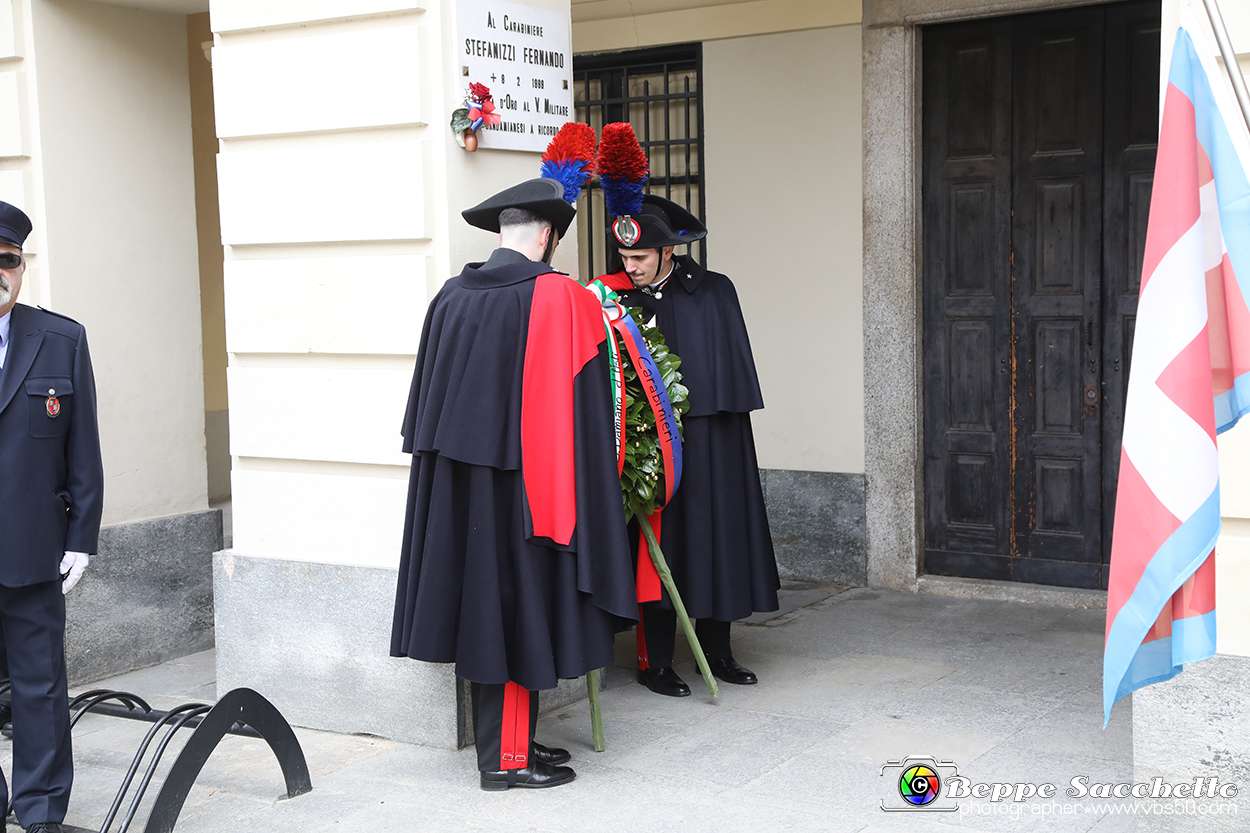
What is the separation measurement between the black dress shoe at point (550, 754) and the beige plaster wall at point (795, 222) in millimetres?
3184

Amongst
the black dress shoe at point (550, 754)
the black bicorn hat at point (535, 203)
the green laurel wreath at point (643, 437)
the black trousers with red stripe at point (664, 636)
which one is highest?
the black bicorn hat at point (535, 203)

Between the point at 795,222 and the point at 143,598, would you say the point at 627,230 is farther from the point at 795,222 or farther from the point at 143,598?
the point at 143,598

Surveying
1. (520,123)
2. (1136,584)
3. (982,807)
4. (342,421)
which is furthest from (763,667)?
(1136,584)

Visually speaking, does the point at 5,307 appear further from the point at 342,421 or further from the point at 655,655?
the point at 655,655

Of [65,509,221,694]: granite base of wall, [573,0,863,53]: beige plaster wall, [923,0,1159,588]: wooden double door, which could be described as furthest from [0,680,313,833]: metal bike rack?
[573,0,863,53]: beige plaster wall

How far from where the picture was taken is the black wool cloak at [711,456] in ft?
17.3

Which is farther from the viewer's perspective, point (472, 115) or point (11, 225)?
point (472, 115)

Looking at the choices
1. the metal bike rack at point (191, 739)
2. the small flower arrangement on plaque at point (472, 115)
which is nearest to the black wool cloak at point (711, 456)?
the small flower arrangement on plaque at point (472, 115)

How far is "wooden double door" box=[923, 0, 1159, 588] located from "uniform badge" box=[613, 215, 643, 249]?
2.43m

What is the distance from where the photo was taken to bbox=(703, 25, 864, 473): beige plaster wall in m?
6.92

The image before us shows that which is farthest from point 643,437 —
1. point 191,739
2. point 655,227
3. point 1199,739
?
point 1199,739

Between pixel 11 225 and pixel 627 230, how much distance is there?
221 cm

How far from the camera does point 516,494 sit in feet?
13.6

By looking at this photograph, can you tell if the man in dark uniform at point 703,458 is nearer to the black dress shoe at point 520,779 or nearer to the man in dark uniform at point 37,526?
the black dress shoe at point 520,779
